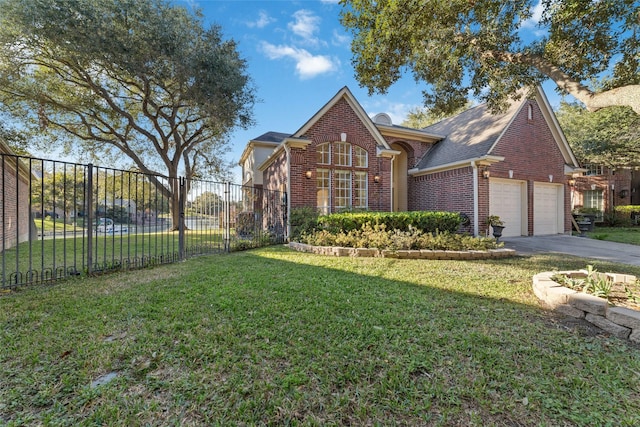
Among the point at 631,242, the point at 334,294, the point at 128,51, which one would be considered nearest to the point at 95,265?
the point at 334,294

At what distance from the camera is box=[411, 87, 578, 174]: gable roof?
1074cm

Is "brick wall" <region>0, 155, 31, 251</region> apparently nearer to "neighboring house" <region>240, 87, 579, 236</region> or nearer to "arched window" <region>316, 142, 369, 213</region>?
"neighboring house" <region>240, 87, 579, 236</region>

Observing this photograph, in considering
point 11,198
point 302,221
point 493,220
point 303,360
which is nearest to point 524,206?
point 493,220

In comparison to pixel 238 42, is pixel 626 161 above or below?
below

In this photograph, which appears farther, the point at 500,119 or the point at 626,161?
the point at 626,161

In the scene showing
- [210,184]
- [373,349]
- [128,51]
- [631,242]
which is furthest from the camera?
[128,51]

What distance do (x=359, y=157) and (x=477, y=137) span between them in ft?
17.1

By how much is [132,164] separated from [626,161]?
31732 mm

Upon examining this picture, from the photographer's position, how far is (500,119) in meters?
11.6

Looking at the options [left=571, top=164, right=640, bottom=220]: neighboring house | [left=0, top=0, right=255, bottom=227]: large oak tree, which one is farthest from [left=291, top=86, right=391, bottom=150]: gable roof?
[left=571, top=164, right=640, bottom=220]: neighboring house

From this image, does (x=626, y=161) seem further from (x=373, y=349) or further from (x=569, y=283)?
(x=373, y=349)

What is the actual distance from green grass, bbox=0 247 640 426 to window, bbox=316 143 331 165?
24.1ft

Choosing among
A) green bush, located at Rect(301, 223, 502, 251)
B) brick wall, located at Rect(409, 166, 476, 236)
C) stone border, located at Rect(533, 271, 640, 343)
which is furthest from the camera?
brick wall, located at Rect(409, 166, 476, 236)

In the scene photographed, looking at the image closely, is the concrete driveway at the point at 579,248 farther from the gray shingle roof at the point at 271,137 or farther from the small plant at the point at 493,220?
the gray shingle roof at the point at 271,137
